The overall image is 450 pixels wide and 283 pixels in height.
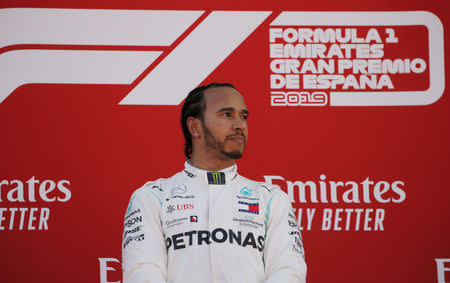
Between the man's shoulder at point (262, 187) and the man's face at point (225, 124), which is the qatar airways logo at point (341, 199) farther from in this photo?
the man's face at point (225, 124)

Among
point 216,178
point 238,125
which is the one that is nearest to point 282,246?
point 216,178

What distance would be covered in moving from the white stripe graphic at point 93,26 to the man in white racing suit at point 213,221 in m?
0.86

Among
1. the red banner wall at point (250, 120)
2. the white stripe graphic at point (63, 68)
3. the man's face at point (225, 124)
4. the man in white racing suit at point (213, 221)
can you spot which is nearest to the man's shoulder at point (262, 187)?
the man in white racing suit at point (213, 221)

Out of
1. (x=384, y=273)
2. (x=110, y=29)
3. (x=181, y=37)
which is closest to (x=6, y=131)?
(x=110, y=29)

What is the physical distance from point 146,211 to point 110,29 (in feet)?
4.23

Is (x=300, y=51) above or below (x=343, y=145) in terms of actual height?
above

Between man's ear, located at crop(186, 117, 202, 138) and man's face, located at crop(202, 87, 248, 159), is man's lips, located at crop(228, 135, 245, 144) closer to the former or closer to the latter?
man's face, located at crop(202, 87, 248, 159)

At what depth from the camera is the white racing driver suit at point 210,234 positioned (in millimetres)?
1922

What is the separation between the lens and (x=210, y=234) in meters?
1.98

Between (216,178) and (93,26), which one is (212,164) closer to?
(216,178)

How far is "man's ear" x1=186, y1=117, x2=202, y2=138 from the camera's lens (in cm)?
220

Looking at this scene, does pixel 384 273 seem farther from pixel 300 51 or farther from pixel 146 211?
pixel 146 211

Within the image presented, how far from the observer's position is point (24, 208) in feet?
9.32

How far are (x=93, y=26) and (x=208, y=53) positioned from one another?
2.02 ft
